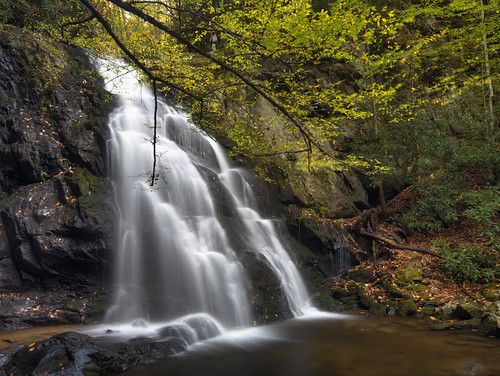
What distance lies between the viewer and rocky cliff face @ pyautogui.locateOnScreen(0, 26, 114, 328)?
20.4 feet

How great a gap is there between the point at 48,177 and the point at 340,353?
6.99 metres

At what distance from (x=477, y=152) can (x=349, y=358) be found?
7298 millimetres

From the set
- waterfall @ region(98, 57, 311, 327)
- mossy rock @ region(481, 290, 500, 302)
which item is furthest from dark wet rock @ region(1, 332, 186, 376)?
mossy rock @ region(481, 290, 500, 302)

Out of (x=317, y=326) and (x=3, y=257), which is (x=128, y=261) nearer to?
(x=3, y=257)

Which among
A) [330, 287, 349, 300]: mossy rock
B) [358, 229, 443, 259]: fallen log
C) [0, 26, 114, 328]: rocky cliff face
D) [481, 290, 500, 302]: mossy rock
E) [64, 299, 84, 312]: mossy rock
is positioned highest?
[0, 26, 114, 328]: rocky cliff face

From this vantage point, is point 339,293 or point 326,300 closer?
point 326,300

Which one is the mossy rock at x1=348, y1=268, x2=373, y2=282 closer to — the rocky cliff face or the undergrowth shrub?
the undergrowth shrub

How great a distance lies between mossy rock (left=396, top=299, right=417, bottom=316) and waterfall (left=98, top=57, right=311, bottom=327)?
205cm

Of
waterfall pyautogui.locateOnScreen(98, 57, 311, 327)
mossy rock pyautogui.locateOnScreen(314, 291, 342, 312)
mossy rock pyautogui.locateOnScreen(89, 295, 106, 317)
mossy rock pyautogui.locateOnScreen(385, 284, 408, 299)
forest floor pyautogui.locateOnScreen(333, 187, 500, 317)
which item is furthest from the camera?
mossy rock pyautogui.locateOnScreen(314, 291, 342, 312)

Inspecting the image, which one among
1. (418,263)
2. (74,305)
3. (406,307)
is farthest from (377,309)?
(74,305)

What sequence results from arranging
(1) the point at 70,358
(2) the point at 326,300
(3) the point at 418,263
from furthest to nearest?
(3) the point at 418,263 < (2) the point at 326,300 < (1) the point at 70,358

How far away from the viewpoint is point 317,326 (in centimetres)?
622

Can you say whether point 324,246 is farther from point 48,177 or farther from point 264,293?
point 48,177

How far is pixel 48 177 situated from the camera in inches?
276
